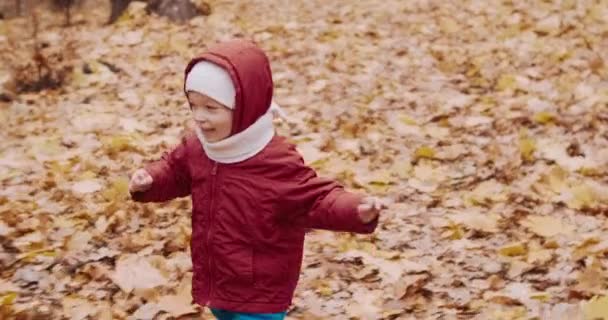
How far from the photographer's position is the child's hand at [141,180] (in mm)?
2746

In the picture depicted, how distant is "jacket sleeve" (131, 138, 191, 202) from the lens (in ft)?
9.13

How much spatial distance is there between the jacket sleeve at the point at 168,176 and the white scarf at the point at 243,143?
17cm

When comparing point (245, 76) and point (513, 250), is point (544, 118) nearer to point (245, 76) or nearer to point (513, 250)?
point (513, 250)

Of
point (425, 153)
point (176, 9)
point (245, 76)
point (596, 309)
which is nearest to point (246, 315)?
point (245, 76)

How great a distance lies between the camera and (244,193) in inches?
103

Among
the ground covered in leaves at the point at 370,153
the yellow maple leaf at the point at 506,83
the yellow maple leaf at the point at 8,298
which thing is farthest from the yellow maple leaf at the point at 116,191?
the yellow maple leaf at the point at 506,83

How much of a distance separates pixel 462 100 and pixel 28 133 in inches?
131

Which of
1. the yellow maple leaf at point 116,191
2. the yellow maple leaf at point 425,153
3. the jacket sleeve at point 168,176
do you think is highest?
the jacket sleeve at point 168,176

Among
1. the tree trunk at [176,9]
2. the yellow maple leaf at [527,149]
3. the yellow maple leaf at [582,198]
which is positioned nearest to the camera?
the yellow maple leaf at [582,198]

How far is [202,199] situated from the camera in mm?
2701

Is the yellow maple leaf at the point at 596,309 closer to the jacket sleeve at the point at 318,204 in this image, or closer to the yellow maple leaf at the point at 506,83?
the jacket sleeve at the point at 318,204

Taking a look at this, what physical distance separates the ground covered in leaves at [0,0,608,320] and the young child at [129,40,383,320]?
3.42 ft

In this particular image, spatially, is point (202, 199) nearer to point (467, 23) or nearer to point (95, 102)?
point (95, 102)

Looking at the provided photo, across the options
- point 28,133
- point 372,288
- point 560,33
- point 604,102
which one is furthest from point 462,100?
point 28,133
